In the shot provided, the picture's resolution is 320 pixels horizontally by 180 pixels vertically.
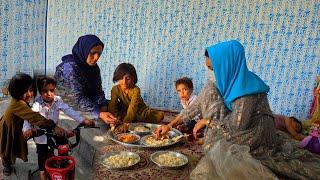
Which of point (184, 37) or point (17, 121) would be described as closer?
point (17, 121)

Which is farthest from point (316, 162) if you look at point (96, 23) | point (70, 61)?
point (96, 23)


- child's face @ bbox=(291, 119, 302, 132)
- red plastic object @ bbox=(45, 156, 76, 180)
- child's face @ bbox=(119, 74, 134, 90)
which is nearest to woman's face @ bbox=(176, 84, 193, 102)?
child's face @ bbox=(119, 74, 134, 90)

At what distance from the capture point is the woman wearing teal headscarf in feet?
7.20

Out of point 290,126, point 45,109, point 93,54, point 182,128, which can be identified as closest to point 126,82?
point 93,54

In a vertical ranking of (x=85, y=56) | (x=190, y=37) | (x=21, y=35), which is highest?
(x=190, y=37)

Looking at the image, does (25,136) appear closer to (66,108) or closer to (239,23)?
(66,108)

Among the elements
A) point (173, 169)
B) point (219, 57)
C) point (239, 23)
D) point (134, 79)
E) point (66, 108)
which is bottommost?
point (173, 169)

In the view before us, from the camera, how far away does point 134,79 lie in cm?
336

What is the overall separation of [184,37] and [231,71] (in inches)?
60.1

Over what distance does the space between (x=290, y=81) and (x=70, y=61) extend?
235 cm

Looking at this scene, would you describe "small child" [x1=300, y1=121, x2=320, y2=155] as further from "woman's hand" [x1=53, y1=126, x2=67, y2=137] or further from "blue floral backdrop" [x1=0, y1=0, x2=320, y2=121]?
"woman's hand" [x1=53, y1=126, x2=67, y2=137]

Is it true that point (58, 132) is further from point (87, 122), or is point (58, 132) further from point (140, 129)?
point (140, 129)

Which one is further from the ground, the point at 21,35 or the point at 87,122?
the point at 21,35

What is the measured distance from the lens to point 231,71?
2.43 metres
